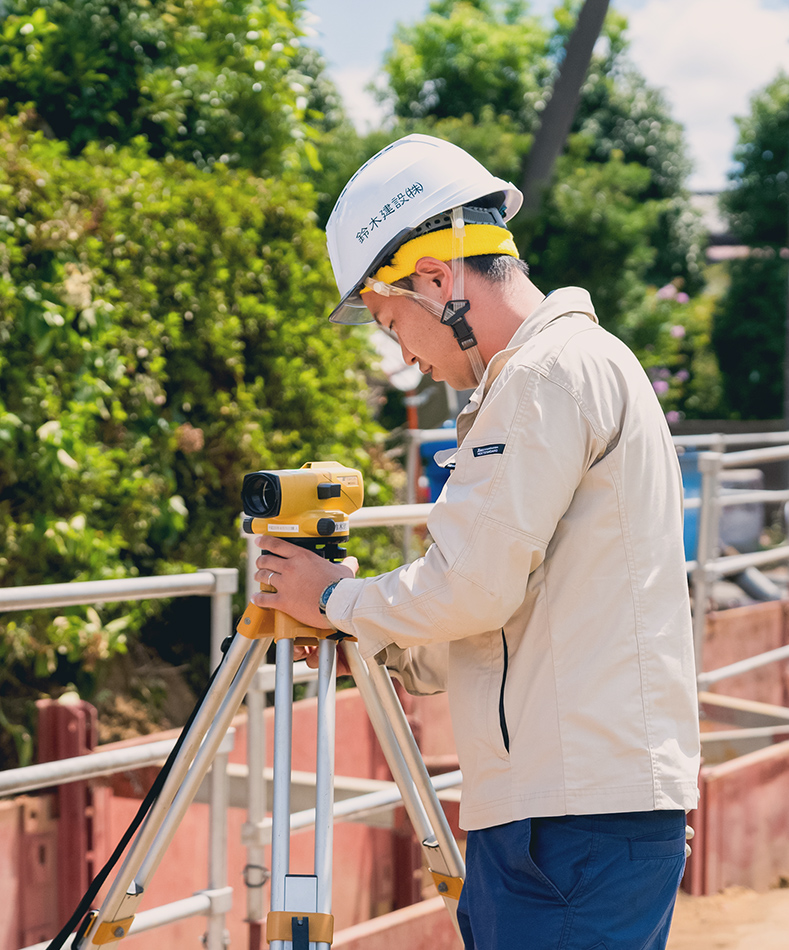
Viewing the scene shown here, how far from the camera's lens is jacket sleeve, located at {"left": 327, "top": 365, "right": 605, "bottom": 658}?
1.50 metres

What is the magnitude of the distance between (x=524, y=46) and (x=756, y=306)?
598 cm

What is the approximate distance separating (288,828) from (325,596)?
0.36 meters

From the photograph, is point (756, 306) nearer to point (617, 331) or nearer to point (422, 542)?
point (617, 331)

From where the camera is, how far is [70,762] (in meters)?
2.28

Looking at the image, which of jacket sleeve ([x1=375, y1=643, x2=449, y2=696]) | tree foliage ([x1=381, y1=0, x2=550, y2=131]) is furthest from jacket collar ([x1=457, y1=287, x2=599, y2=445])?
tree foliage ([x1=381, y1=0, x2=550, y2=131])

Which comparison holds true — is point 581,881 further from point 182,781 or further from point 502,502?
point 182,781

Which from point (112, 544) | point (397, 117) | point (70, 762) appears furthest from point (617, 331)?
point (70, 762)

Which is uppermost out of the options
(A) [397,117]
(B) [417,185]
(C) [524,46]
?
(C) [524,46]

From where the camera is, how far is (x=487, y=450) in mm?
1531

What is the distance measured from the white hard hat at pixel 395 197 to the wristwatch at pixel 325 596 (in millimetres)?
501

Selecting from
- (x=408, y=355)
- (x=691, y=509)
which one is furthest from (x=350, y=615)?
(x=691, y=509)

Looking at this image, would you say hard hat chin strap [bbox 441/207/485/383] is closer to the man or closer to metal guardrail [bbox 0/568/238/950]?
the man

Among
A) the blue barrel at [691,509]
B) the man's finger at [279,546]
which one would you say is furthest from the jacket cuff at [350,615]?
the blue barrel at [691,509]

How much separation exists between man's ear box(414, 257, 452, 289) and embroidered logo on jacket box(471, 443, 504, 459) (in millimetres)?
317
